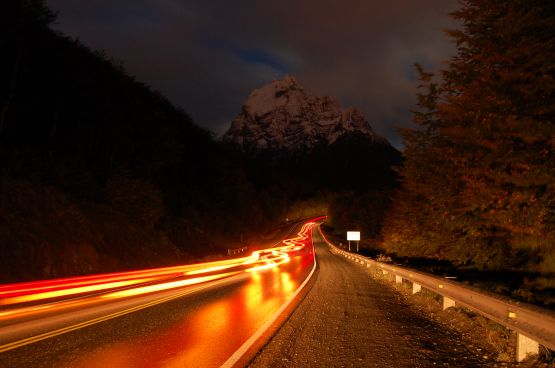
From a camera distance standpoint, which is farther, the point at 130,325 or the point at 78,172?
the point at 78,172

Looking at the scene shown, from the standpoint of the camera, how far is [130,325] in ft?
27.0

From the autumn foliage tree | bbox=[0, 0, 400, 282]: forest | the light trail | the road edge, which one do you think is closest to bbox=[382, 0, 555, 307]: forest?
the autumn foliage tree

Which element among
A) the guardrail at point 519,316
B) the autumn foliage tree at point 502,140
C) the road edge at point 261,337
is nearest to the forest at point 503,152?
the autumn foliage tree at point 502,140

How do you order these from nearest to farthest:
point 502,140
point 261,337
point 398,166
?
point 261,337, point 502,140, point 398,166

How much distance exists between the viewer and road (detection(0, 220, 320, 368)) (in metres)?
5.81

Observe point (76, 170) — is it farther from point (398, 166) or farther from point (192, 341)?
point (192, 341)

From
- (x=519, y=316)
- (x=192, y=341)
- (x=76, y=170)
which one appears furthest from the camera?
(x=76, y=170)

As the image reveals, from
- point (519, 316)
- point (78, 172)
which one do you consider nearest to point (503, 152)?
point (519, 316)

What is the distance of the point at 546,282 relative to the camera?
1144 centimetres

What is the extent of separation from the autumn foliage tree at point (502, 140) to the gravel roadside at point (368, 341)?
4.92 metres

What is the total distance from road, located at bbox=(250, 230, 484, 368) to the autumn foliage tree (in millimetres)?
5007

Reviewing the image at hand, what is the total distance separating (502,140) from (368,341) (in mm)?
8836

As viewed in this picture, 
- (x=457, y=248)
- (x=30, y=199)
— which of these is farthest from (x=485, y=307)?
(x=30, y=199)

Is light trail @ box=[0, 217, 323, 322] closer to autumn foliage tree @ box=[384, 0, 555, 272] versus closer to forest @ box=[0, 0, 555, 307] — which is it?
forest @ box=[0, 0, 555, 307]
